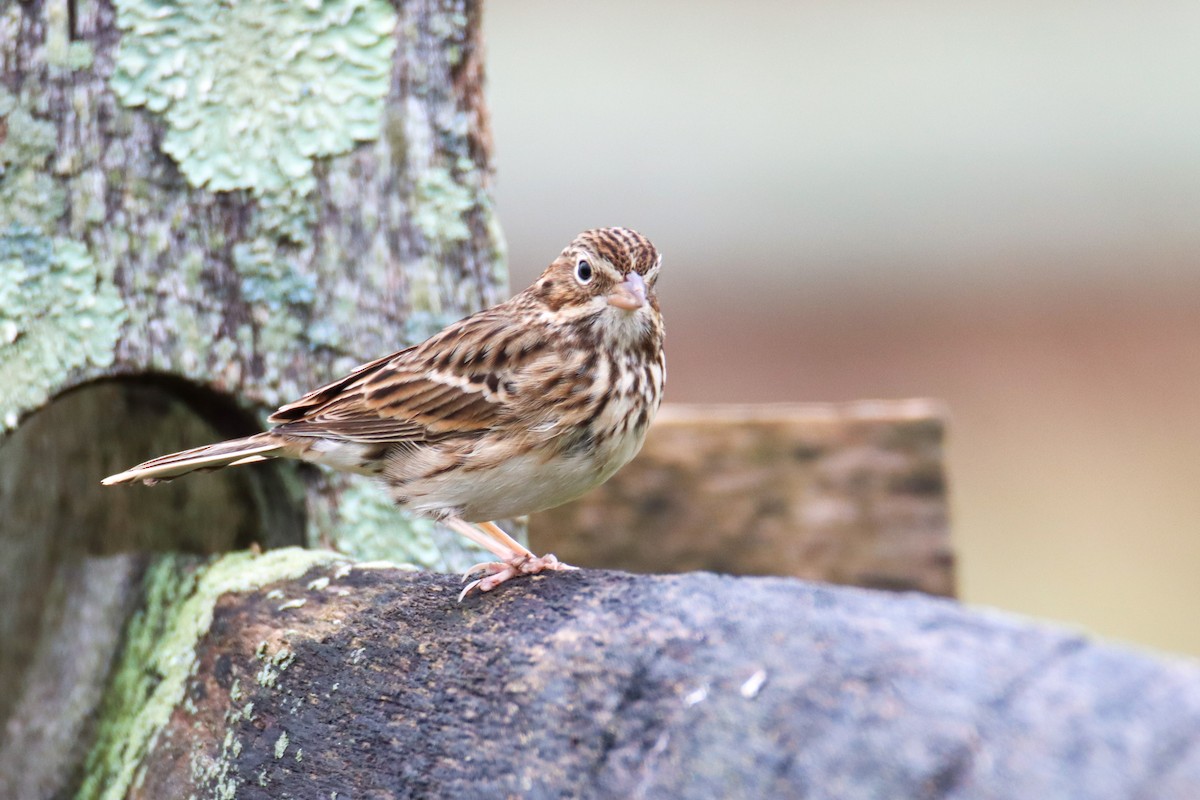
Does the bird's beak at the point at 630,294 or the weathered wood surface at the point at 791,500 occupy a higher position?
the bird's beak at the point at 630,294

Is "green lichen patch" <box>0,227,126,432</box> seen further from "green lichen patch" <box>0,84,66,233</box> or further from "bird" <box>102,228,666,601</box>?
"bird" <box>102,228,666,601</box>

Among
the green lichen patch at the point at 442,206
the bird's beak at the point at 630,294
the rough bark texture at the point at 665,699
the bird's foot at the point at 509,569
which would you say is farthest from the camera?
the green lichen patch at the point at 442,206

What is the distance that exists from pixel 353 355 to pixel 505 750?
1868mm

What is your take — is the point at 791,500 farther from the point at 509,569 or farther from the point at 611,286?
the point at 509,569

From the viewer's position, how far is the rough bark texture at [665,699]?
1620mm

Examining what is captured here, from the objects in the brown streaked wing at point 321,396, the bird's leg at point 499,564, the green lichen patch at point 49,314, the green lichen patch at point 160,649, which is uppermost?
the green lichen patch at point 49,314

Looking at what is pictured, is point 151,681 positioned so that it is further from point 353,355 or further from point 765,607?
point 765,607

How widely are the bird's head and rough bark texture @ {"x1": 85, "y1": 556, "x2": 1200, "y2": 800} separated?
88 centimetres

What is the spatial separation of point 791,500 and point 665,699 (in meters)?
2.62

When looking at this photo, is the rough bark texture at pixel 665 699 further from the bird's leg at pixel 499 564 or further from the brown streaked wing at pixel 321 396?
the brown streaked wing at pixel 321 396

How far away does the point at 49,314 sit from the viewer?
140 inches

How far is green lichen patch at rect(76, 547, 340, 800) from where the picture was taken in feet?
10.9

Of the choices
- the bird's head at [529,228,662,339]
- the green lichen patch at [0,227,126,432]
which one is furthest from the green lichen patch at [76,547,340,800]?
the bird's head at [529,228,662,339]

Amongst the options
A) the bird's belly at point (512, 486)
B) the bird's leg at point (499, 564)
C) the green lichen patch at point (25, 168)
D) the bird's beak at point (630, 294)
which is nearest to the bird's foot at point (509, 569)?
the bird's leg at point (499, 564)
